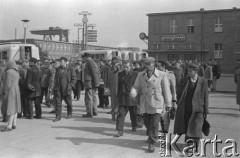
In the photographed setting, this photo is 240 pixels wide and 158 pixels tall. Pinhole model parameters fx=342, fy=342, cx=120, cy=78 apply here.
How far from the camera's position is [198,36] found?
134 feet

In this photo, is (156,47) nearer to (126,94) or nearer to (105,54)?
(105,54)

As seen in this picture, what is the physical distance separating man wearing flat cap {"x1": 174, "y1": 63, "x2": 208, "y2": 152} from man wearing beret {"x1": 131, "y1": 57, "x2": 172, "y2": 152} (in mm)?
292

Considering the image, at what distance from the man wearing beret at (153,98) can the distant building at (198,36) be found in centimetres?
3286

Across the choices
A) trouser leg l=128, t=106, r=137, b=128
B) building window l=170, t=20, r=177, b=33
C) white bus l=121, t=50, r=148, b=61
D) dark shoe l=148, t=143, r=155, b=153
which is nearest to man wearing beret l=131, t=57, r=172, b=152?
dark shoe l=148, t=143, r=155, b=153

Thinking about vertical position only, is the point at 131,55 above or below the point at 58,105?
above

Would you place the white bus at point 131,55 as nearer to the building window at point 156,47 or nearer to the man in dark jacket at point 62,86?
the man in dark jacket at point 62,86

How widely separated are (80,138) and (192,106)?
2.66 metres

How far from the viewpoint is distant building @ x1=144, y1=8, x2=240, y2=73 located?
129ft

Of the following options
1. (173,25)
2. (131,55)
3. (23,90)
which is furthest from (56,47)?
(23,90)

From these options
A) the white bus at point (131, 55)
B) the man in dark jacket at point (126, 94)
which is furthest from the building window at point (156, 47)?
the man in dark jacket at point (126, 94)

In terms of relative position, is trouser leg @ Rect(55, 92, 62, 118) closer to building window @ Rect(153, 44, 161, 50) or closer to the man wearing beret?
the man wearing beret

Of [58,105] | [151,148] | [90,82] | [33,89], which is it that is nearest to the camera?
[151,148]

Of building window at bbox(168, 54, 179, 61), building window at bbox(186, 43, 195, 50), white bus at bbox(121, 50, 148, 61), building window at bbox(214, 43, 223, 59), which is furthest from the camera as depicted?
building window at bbox(168, 54, 179, 61)

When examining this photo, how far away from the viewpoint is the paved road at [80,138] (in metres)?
6.33
